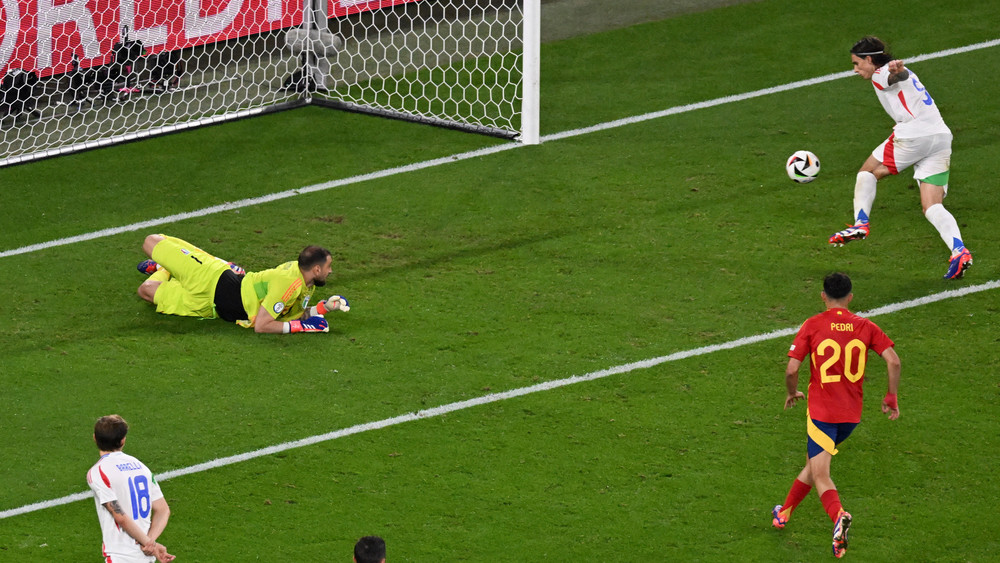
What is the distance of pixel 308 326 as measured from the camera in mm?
9273

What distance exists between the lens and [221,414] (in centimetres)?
838

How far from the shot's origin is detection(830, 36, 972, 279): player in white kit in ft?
31.3

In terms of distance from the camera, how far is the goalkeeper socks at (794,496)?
23.1 feet

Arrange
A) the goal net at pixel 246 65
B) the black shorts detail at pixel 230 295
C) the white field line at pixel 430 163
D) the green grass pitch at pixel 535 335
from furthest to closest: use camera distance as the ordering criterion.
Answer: the goal net at pixel 246 65
the white field line at pixel 430 163
the black shorts detail at pixel 230 295
the green grass pitch at pixel 535 335

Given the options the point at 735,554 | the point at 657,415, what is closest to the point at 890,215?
the point at 657,415

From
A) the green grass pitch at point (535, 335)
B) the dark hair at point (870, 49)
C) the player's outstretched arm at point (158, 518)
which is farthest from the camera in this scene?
the dark hair at point (870, 49)

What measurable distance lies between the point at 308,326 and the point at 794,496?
144 inches

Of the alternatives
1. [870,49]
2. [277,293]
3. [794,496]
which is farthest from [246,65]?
[794,496]

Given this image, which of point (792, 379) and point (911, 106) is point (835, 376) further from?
point (911, 106)

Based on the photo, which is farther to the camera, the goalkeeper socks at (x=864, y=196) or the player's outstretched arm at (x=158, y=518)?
the goalkeeper socks at (x=864, y=196)

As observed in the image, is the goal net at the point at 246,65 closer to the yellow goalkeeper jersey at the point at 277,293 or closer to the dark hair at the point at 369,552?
the yellow goalkeeper jersey at the point at 277,293

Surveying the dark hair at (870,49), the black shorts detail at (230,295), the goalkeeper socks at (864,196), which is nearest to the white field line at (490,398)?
the goalkeeper socks at (864,196)

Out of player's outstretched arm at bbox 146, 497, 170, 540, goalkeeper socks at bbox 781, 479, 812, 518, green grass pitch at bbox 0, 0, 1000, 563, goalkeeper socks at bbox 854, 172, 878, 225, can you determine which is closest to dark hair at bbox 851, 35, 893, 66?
goalkeeper socks at bbox 854, 172, 878, 225

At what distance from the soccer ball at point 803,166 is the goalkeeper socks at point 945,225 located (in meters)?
0.97
